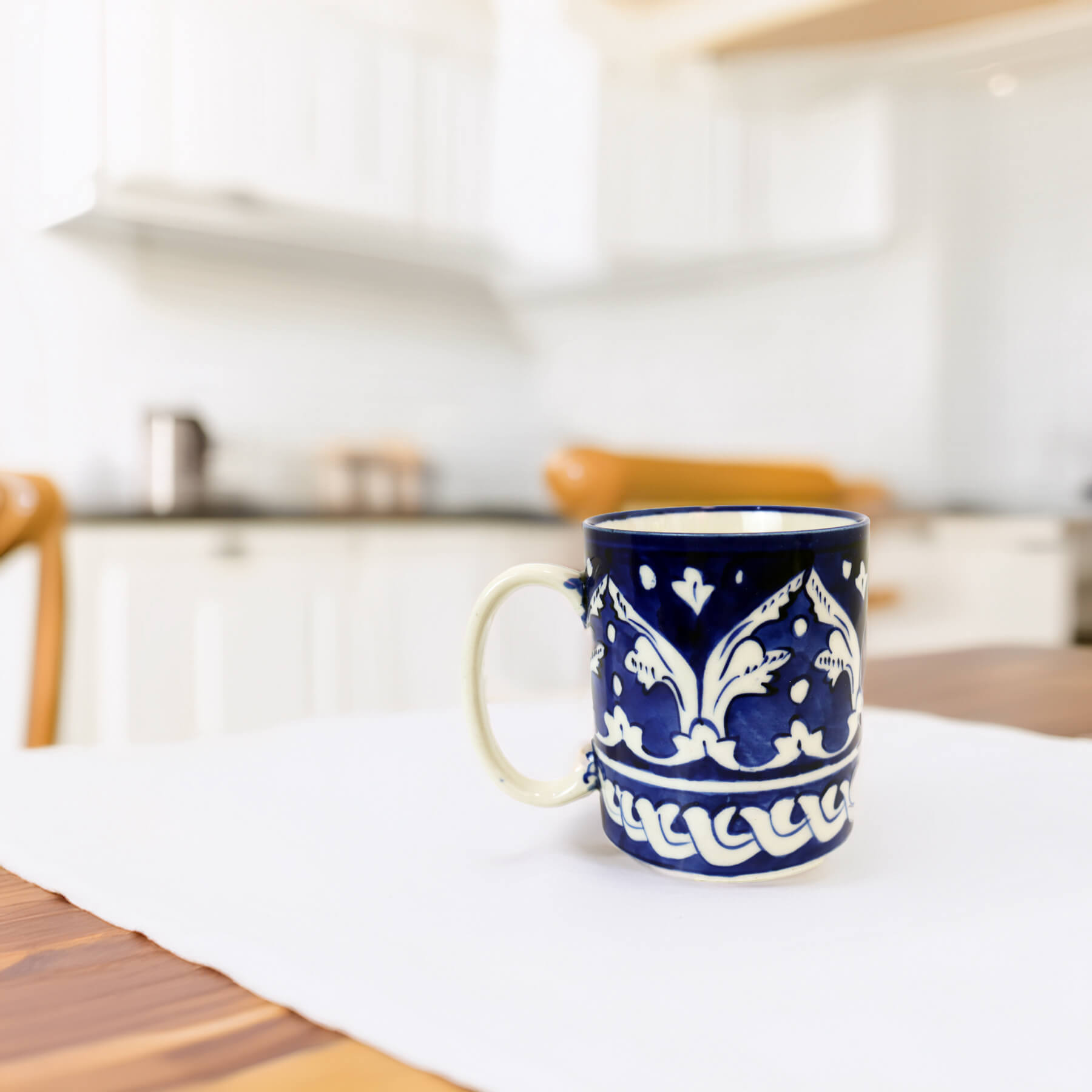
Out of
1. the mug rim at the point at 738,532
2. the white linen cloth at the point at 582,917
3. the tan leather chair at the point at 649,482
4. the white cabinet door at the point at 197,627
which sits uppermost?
the tan leather chair at the point at 649,482

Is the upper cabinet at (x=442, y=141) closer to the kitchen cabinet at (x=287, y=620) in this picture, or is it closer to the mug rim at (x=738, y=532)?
the kitchen cabinet at (x=287, y=620)

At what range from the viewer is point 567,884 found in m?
0.30

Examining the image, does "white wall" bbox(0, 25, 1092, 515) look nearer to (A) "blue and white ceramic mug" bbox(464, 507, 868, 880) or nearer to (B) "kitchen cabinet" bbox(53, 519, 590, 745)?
(B) "kitchen cabinet" bbox(53, 519, 590, 745)

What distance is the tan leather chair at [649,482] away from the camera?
4.15ft

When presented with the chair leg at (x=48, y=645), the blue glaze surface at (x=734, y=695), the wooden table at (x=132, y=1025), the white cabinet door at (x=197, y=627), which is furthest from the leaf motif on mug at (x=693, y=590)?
the white cabinet door at (x=197, y=627)

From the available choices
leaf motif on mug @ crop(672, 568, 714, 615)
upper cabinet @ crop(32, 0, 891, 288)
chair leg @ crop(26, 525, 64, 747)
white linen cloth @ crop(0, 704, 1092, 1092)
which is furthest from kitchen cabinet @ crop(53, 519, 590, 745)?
leaf motif on mug @ crop(672, 568, 714, 615)

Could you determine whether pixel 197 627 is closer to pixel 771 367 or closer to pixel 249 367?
pixel 249 367

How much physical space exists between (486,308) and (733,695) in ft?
10.3

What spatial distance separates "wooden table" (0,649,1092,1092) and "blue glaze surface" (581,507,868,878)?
13cm

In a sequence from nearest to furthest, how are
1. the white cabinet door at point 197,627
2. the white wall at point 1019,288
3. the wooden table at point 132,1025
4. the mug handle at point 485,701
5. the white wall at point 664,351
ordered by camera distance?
the wooden table at point 132,1025, the mug handle at point 485,701, the white cabinet door at point 197,627, the white wall at point 664,351, the white wall at point 1019,288

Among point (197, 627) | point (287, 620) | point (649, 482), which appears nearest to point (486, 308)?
point (287, 620)

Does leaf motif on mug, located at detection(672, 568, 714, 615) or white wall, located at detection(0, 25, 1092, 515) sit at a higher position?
white wall, located at detection(0, 25, 1092, 515)

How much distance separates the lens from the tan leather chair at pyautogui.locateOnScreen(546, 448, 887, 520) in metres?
1.26

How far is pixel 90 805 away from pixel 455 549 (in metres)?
2.25
